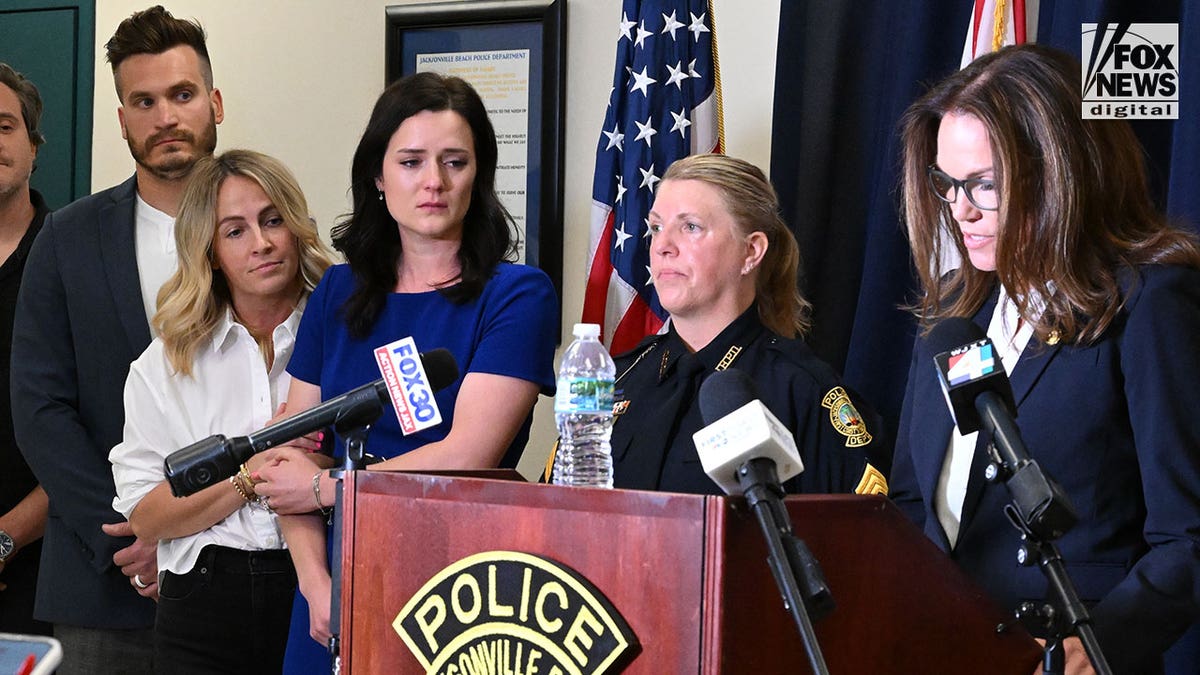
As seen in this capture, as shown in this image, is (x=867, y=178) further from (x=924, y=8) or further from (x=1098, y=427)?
(x=1098, y=427)

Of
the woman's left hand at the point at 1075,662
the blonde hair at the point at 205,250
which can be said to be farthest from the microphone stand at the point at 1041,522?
the blonde hair at the point at 205,250

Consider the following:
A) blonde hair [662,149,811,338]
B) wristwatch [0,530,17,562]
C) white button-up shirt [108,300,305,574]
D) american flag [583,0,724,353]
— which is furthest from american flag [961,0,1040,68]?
wristwatch [0,530,17,562]

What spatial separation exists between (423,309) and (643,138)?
4.60ft

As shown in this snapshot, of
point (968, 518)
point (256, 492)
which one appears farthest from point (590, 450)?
point (256, 492)

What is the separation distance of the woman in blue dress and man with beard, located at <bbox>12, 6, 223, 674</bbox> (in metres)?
0.66

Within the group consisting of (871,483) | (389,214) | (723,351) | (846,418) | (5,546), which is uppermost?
(389,214)

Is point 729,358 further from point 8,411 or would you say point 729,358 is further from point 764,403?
point 8,411

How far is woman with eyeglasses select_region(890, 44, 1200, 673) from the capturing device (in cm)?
147

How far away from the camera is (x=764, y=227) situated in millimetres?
2471

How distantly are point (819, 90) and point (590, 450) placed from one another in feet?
6.80

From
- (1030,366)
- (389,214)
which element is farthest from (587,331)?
(389,214)

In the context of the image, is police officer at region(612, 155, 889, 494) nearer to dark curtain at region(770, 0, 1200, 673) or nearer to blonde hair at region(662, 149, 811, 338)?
blonde hair at region(662, 149, 811, 338)

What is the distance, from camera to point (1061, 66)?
165 centimetres

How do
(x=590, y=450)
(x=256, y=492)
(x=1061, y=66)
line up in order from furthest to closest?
(x=256, y=492)
(x=590, y=450)
(x=1061, y=66)
